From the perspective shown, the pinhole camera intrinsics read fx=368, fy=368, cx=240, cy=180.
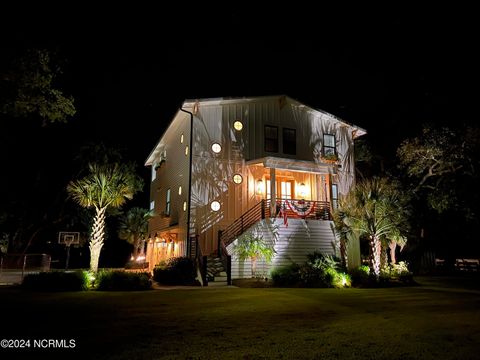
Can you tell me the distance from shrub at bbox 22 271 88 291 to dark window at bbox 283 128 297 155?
479 inches

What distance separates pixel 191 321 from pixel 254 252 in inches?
355

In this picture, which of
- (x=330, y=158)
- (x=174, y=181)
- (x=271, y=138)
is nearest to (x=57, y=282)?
(x=174, y=181)

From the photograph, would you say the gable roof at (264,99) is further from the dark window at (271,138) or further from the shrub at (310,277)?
the shrub at (310,277)

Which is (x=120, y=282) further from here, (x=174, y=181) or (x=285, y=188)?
(x=285, y=188)

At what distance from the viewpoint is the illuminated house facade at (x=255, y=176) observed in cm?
1786

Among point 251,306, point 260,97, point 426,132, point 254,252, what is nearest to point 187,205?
point 254,252

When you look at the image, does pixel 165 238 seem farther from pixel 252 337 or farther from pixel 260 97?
pixel 252 337

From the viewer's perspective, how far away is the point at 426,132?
2097cm

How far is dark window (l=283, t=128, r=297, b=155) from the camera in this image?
67.9 feet

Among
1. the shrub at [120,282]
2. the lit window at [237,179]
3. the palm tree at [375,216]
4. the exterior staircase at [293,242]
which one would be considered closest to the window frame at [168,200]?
the lit window at [237,179]

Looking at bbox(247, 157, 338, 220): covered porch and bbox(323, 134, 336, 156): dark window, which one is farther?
bbox(323, 134, 336, 156): dark window

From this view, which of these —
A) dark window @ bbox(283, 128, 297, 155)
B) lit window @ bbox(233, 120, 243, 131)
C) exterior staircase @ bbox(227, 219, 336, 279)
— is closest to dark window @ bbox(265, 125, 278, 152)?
dark window @ bbox(283, 128, 297, 155)

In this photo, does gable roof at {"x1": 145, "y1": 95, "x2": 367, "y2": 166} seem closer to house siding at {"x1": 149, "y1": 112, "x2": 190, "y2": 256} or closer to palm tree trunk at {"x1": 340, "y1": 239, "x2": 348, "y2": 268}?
house siding at {"x1": 149, "y1": 112, "x2": 190, "y2": 256}

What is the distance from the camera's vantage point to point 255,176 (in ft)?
64.7
